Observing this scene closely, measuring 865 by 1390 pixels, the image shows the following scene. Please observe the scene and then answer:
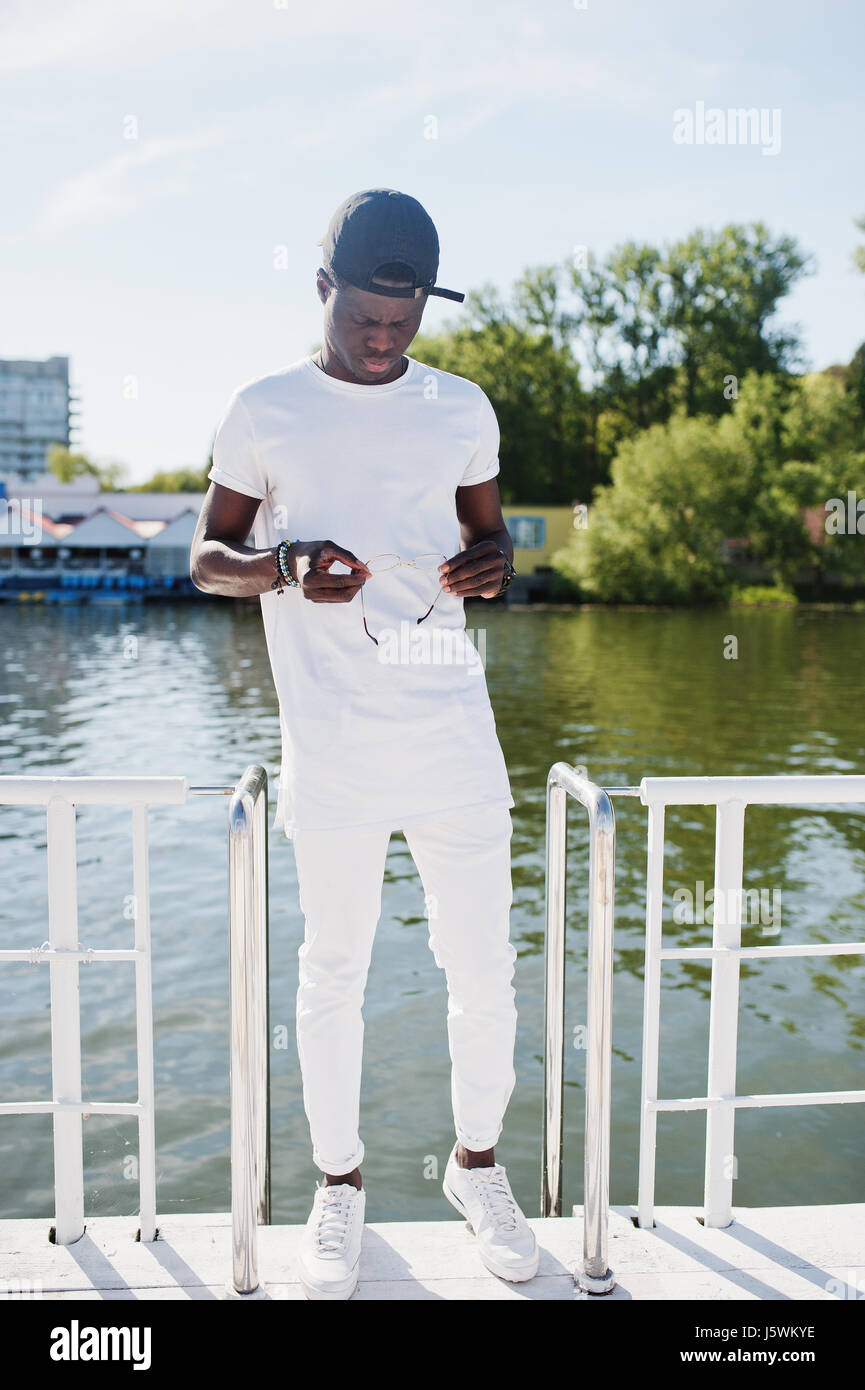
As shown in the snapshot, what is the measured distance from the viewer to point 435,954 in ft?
7.75

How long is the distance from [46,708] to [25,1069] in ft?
52.6

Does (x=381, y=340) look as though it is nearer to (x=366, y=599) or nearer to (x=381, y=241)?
(x=381, y=241)

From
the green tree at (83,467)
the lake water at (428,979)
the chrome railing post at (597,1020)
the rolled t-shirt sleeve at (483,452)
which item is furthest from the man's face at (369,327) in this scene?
the green tree at (83,467)

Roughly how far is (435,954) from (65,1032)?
779 millimetres

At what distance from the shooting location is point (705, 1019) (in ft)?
23.0

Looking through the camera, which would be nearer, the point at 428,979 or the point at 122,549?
the point at 428,979

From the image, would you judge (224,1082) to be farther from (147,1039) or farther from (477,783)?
(477,783)

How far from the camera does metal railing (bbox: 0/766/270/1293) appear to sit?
2.27 metres

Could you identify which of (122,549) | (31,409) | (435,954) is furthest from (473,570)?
(31,409)

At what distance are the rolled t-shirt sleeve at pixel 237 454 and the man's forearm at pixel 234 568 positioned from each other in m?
0.12

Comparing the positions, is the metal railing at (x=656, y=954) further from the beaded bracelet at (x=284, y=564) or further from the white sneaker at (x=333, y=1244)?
the beaded bracelet at (x=284, y=564)

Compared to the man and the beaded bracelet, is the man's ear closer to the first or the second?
the man

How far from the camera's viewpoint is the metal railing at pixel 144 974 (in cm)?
227

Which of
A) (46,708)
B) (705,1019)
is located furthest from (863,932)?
(46,708)
